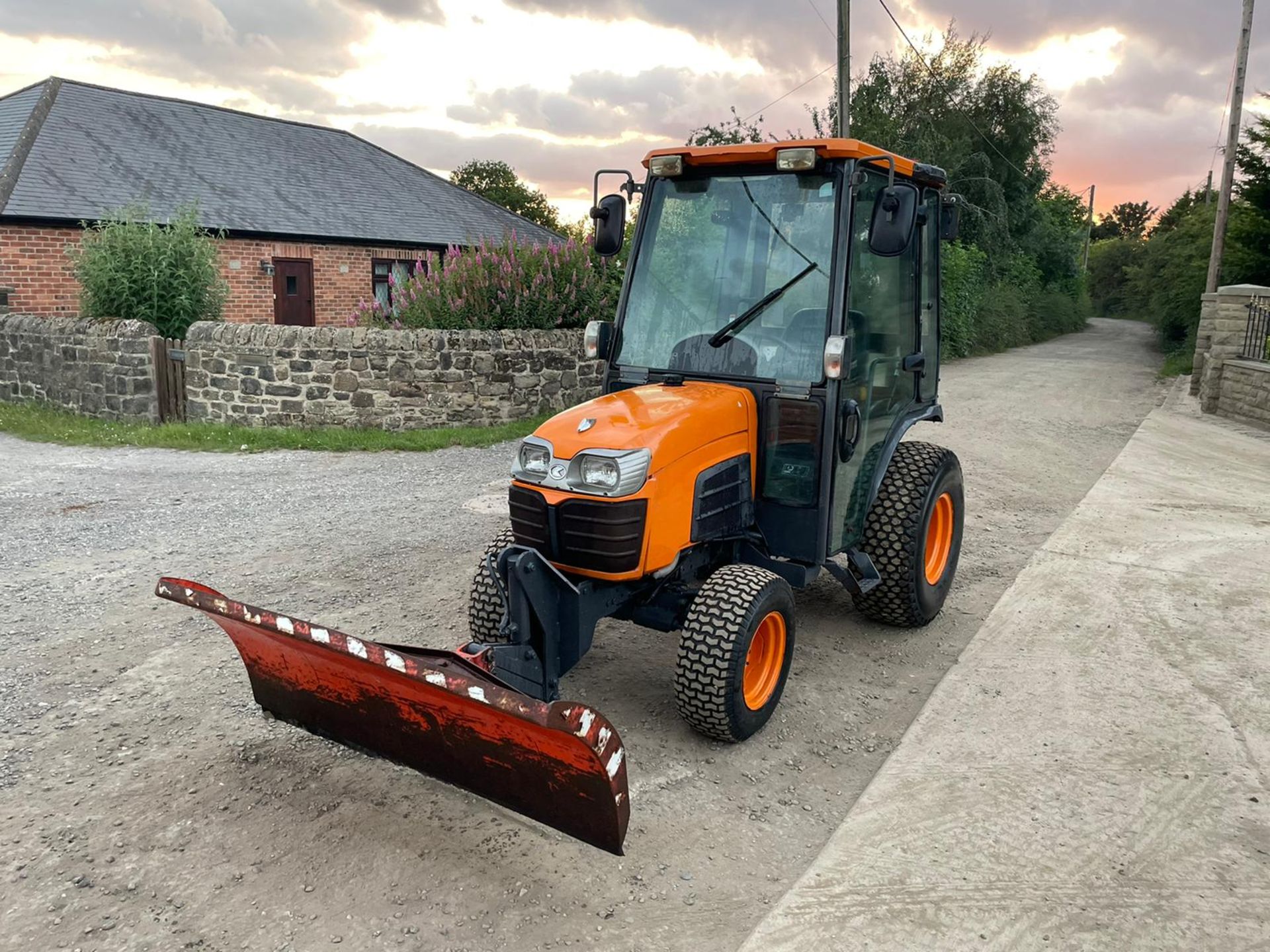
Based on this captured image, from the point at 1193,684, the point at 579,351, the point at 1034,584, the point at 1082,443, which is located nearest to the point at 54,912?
the point at 1193,684

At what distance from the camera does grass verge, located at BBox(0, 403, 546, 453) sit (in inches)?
418

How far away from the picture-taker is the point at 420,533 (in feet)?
24.1

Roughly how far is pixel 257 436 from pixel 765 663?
830 centimetres

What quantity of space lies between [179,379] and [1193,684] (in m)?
11.1

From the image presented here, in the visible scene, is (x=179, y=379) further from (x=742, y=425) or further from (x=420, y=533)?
(x=742, y=425)

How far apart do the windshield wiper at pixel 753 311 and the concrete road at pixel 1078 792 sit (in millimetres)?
1969

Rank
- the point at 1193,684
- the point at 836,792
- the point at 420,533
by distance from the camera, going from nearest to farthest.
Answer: the point at 836,792
the point at 1193,684
the point at 420,533

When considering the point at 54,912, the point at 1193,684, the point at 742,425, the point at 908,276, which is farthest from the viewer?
the point at 908,276

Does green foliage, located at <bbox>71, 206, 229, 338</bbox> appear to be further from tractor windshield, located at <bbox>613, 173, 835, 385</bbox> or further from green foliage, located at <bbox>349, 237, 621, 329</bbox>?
tractor windshield, located at <bbox>613, 173, 835, 385</bbox>

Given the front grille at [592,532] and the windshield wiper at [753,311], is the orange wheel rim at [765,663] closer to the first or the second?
the front grille at [592,532]

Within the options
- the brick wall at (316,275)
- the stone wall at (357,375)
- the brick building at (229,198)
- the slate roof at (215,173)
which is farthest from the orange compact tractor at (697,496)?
the brick wall at (316,275)

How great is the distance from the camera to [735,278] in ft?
14.8

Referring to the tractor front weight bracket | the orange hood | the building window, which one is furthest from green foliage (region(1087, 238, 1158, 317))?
the tractor front weight bracket

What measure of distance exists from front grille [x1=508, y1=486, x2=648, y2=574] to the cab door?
1.16 m
